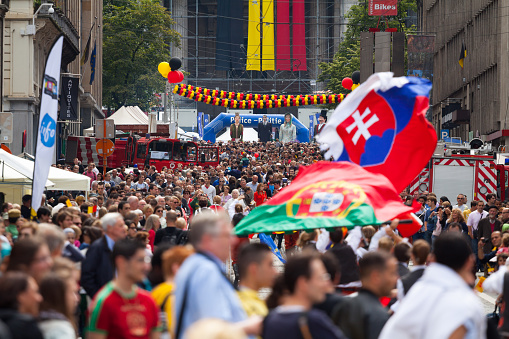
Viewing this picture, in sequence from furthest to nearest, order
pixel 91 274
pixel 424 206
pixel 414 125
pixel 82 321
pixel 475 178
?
pixel 475 178 → pixel 424 206 → pixel 414 125 → pixel 82 321 → pixel 91 274

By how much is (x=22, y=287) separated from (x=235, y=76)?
8864cm

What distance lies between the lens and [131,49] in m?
62.6

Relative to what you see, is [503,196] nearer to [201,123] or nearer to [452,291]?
[452,291]

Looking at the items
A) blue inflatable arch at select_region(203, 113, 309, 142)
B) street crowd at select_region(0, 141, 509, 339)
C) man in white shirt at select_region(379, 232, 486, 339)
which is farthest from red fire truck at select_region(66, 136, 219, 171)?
man in white shirt at select_region(379, 232, 486, 339)

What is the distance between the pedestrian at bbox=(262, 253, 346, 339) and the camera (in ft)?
15.8

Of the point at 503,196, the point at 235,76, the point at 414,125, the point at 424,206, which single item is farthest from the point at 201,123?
the point at 414,125

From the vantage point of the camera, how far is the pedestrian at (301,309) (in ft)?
15.8

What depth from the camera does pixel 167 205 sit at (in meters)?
18.0

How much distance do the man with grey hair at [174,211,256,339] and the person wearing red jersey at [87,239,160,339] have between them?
0.82 metres

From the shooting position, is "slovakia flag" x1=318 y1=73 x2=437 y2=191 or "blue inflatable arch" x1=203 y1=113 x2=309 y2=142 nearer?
"slovakia flag" x1=318 y1=73 x2=437 y2=191

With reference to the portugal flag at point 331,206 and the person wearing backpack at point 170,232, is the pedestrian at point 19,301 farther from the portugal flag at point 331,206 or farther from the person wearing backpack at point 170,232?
the person wearing backpack at point 170,232

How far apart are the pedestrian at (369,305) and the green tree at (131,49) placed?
56470 mm

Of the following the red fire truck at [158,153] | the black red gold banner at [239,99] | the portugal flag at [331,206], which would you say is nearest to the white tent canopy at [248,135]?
the black red gold banner at [239,99]

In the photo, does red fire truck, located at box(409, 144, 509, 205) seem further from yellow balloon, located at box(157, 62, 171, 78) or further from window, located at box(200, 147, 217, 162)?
window, located at box(200, 147, 217, 162)
